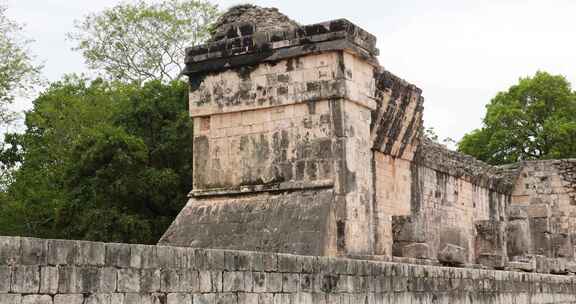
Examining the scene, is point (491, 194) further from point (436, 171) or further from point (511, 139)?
point (511, 139)

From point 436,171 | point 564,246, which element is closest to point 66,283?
point 436,171

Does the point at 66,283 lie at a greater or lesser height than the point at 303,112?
lesser

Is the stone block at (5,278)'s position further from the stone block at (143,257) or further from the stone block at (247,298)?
the stone block at (247,298)

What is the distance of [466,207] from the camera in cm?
1930

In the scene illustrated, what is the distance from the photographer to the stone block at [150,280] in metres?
6.05

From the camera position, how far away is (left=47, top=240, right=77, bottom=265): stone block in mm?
5320

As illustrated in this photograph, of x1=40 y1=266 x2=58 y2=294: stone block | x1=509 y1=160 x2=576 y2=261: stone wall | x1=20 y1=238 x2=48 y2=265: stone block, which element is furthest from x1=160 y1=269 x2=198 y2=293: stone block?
x1=509 y1=160 x2=576 y2=261: stone wall

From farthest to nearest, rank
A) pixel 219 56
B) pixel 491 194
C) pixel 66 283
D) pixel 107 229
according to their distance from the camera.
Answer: pixel 491 194
pixel 107 229
pixel 219 56
pixel 66 283

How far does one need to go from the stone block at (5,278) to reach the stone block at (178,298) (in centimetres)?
148

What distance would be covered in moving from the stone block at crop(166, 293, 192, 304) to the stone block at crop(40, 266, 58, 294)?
111 centimetres

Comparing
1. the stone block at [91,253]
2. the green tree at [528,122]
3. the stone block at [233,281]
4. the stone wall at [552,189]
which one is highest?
the green tree at [528,122]

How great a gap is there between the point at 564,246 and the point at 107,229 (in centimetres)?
999

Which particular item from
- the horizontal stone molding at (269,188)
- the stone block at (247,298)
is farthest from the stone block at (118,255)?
the horizontal stone molding at (269,188)

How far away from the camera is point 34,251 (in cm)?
521
